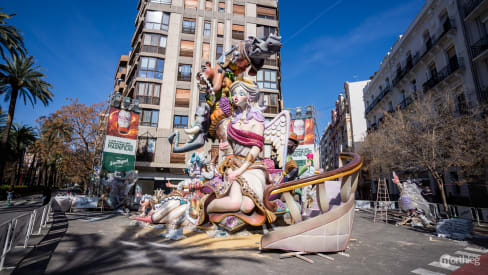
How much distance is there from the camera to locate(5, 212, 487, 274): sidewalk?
338cm

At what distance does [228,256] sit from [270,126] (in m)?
3.85

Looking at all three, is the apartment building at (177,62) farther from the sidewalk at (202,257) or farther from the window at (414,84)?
the sidewalk at (202,257)

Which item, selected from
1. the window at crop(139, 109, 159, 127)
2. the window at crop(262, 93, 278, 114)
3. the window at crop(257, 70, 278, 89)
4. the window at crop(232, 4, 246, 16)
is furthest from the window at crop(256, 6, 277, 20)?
the window at crop(139, 109, 159, 127)

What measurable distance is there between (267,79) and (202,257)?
78.8 feet

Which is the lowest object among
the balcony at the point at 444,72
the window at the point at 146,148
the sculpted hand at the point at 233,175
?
the sculpted hand at the point at 233,175

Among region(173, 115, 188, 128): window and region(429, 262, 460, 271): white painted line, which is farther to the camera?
region(173, 115, 188, 128): window

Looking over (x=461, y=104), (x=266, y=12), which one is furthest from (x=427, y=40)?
(x=266, y=12)

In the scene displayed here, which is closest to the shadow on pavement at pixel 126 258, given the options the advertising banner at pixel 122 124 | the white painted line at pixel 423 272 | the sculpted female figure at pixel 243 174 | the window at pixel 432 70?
A: the sculpted female figure at pixel 243 174

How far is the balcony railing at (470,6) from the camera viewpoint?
45.5ft

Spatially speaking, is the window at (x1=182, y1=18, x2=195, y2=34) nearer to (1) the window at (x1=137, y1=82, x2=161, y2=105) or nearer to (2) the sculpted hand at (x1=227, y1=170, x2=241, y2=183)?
(1) the window at (x1=137, y1=82, x2=161, y2=105)

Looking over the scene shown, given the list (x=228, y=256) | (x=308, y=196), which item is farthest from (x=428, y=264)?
(x=308, y=196)

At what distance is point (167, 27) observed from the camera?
2686 cm

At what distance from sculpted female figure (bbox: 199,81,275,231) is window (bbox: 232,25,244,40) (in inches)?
899

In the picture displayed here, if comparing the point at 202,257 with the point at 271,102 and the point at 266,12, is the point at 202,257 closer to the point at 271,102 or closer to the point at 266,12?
A: the point at 271,102
